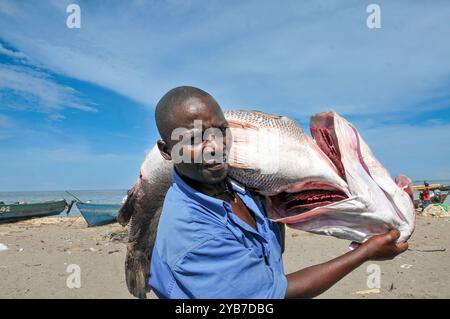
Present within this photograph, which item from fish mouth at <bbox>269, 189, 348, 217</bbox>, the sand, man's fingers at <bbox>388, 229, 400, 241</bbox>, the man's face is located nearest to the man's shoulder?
the man's face

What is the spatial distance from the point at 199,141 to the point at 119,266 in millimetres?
7188

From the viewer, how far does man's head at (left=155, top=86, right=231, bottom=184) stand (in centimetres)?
156

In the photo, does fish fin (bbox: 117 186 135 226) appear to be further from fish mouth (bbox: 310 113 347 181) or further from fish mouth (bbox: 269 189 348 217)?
fish mouth (bbox: 310 113 347 181)

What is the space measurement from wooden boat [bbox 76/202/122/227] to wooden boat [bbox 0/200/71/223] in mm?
5259

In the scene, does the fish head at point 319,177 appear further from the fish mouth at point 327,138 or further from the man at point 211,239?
the man at point 211,239

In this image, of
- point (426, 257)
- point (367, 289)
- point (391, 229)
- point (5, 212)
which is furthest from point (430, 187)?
point (5, 212)

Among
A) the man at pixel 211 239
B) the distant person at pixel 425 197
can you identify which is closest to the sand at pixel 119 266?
the man at pixel 211 239

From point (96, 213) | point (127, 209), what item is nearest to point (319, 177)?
point (127, 209)

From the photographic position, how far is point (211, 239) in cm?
145

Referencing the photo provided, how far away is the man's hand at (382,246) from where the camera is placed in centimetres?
171

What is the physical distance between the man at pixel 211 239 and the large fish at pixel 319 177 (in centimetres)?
12

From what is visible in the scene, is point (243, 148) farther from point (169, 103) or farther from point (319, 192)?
point (319, 192)
